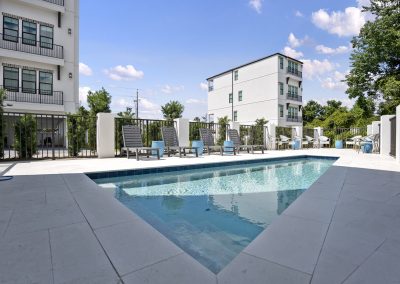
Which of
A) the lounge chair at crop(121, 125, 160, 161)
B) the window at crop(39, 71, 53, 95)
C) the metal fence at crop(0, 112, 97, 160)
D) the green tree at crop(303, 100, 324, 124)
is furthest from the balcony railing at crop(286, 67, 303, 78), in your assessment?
the metal fence at crop(0, 112, 97, 160)

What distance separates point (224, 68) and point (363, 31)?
55.5 feet

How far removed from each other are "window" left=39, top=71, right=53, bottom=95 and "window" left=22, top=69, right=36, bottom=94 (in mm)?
428

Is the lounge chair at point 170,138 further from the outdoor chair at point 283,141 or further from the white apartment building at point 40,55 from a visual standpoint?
the white apartment building at point 40,55

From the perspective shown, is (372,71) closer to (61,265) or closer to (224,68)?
(224,68)

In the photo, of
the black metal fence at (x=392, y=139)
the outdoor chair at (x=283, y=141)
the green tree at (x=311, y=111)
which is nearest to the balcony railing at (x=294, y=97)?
the green tree at (x=311, y=111)

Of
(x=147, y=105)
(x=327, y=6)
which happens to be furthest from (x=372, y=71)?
(x=147, y=105)

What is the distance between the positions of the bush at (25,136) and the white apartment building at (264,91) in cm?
2452

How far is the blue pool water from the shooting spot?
2.50 metres

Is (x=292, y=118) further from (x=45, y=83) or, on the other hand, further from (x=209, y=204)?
(x=209, y=204)

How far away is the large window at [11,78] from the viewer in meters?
16.5

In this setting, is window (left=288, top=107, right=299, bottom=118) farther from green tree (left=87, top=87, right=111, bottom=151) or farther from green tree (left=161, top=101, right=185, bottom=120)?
green tree (left=87, top=87, right=111, bottom=151)

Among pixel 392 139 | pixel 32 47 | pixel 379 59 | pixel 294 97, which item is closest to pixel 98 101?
pixel 32 47

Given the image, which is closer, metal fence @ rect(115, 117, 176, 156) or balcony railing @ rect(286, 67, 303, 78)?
metal fence @ rect(115, 117, 176, 156)

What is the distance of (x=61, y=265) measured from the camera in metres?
1.59
